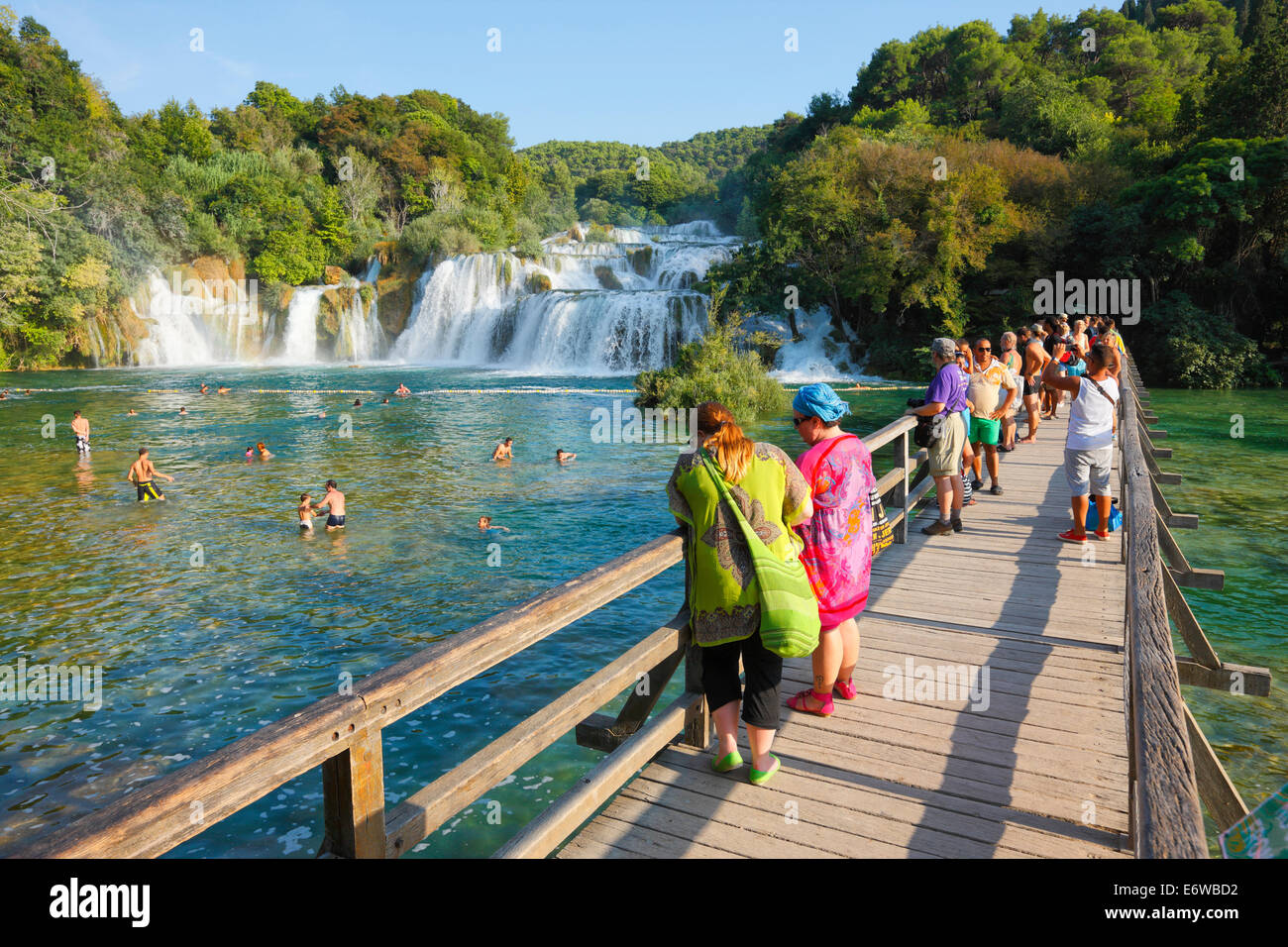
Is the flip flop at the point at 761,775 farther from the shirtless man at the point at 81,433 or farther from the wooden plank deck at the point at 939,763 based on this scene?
the shirtless man at the point at 81,433

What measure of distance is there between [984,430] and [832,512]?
5.95 metres

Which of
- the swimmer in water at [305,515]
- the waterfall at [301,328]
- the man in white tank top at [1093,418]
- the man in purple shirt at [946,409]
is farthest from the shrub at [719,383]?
the waterfall at [301,328]

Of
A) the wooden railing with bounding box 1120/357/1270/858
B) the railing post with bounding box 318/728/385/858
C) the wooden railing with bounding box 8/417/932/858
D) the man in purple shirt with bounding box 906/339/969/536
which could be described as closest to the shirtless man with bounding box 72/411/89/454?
the man in purple shirt with bounding box 906/339/969/536

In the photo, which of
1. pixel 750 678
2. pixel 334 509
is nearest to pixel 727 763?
pixel 750 678

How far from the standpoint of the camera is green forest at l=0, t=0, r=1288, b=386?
32062mm

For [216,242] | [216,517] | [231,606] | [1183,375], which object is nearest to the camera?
[231,606]

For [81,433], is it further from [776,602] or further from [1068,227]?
[1068,227]

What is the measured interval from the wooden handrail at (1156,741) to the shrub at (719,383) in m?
19.8

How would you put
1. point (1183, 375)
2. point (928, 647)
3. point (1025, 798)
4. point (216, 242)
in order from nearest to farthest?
point (1025, 798) → point (928, 647) → point (1183, 375) → point (216, 242)

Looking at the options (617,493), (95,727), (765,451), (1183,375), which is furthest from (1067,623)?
(1183,375)

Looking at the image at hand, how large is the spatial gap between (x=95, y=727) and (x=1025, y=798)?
7.96 m

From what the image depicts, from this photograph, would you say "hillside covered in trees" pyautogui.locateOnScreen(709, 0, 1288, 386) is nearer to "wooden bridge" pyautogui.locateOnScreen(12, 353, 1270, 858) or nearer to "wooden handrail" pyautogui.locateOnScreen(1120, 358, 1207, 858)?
"wooden bridge" pyautogui.locateOnScreen(12, 353, 1270, 858)

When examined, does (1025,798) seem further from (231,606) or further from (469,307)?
(469,307)

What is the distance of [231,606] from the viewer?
10.7 m
